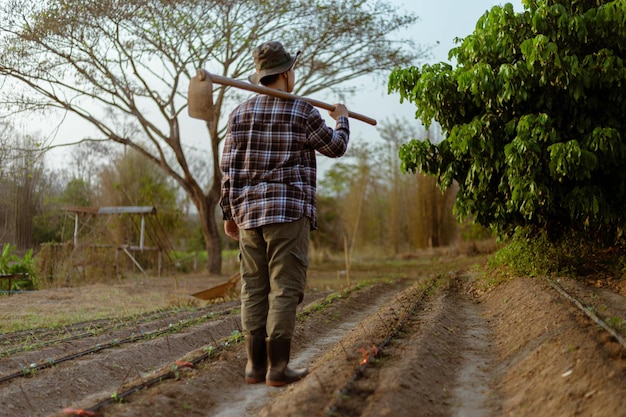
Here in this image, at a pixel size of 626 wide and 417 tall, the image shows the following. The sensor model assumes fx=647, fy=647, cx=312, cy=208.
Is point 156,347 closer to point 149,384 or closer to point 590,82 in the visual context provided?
point 149,384

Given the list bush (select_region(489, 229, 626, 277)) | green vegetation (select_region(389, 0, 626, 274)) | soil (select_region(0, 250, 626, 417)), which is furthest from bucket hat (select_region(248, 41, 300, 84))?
bush (select_region(489, 229, 626, 277))

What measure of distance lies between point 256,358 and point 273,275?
0.57 metres

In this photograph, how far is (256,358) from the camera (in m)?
4.08

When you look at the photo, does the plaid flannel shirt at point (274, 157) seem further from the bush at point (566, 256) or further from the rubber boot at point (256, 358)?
the bush at point (566, 256)

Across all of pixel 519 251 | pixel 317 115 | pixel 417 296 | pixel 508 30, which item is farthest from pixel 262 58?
pixel 519 251

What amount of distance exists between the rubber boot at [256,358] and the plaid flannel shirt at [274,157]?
718 mm

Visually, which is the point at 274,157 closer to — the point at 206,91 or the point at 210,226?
the point at 206,91

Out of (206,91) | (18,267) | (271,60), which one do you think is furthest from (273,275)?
(18,267)

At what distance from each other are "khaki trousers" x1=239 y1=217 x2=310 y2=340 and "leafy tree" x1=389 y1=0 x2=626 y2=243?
419 centimetres

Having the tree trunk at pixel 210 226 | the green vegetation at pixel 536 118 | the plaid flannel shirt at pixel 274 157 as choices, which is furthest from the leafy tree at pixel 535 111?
the tree trunk at pixel 210 226

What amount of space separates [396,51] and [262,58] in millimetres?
14118

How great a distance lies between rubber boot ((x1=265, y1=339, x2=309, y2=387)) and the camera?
3903 millimetres

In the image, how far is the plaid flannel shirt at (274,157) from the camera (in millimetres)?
3881

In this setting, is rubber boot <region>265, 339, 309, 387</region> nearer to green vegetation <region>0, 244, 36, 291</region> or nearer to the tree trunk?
green vegetation <region>0, 244, 36, 291</region>
